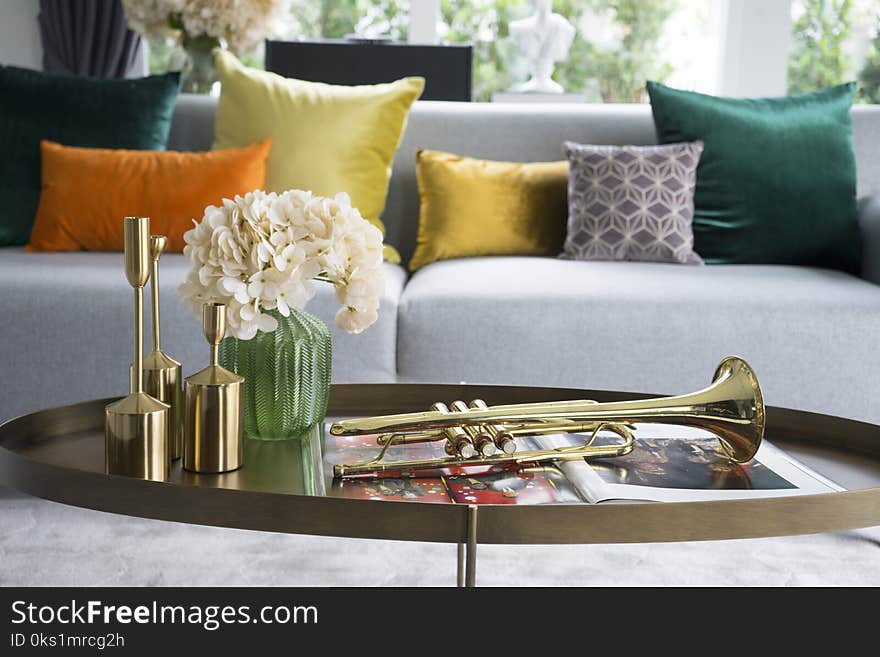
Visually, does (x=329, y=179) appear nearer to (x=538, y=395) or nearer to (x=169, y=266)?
(x=169, y=266)

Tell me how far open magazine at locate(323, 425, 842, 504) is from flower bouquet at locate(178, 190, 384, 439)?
0.09 metres

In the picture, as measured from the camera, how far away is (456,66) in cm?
362

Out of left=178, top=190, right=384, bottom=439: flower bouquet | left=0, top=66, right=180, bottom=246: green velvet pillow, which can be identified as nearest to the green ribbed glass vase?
left=178, top=190, right=384, bottom=439: flower bouquet

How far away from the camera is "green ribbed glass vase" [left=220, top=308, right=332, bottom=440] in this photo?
4.35 ft

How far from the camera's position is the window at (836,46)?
16.6ft

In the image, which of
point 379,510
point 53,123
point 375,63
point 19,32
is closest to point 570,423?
point 379,510

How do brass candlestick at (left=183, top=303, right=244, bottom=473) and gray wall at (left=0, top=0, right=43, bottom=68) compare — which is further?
gray wall at (left=0, top=0, right=43, bottom=68)

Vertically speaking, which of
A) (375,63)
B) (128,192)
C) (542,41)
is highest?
(542,41)

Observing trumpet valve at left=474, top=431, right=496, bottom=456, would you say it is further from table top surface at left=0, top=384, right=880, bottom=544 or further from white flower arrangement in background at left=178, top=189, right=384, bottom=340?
white flower arrangement in background at left=178, top=189, right=384, bottom=340

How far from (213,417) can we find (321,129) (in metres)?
1.69

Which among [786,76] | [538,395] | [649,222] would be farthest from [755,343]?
[786,76]

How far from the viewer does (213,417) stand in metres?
1.20

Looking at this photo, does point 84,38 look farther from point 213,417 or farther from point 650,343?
point 213,417
